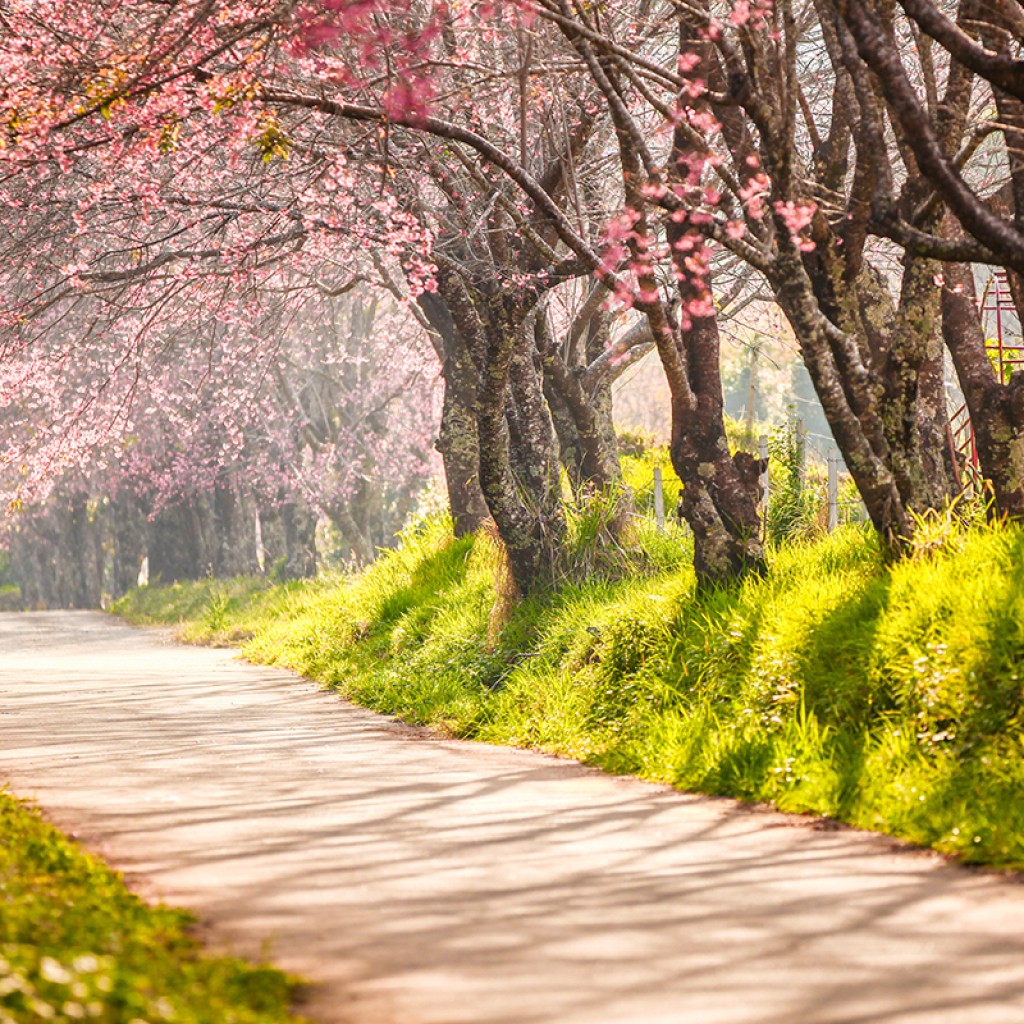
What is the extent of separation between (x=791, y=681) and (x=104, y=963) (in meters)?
5.57

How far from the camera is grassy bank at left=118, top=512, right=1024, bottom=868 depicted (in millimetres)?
7566

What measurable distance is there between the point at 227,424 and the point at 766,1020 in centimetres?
3240

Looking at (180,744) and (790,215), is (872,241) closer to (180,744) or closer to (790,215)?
(790,215)

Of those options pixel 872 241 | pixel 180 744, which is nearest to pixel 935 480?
pixel 180 744

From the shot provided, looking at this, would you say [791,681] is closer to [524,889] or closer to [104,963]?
[524,889]

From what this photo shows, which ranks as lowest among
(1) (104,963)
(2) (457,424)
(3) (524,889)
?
(3) (524,889)

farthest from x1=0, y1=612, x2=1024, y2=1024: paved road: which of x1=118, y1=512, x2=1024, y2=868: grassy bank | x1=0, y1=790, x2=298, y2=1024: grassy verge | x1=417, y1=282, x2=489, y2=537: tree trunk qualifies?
x1=417, y1=282, x2=489, y2=537: tree trunk

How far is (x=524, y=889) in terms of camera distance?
604 cm

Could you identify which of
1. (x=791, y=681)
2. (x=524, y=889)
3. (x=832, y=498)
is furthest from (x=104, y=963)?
(x=832, y=498)

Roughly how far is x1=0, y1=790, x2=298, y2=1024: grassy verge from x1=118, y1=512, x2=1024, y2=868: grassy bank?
3588 millimetres

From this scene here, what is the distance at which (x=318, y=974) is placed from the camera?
4758 mm

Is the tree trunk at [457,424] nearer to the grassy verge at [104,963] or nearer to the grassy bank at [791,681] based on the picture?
the grassy bank at [791,681]

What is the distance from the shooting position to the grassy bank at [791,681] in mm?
7566

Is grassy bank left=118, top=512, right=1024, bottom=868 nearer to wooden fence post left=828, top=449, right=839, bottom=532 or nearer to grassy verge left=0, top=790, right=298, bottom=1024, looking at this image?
wooden fence post left=828, top=449, right=839, bottom=532
